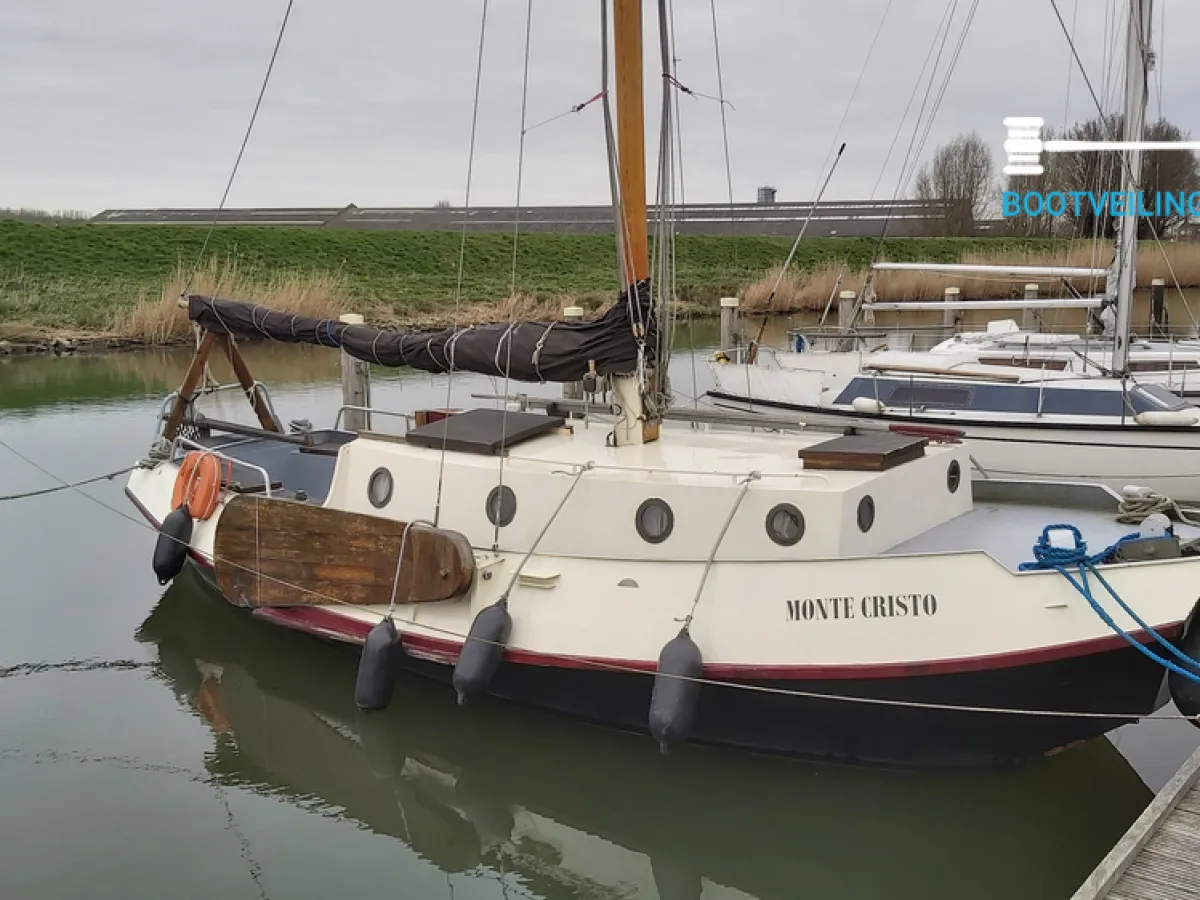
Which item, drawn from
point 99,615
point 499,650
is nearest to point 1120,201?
point 499,650

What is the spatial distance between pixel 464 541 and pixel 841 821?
10.00 ft

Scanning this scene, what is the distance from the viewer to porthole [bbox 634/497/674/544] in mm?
7309

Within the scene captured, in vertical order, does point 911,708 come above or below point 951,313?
below

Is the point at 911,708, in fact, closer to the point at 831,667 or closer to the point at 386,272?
the point at 831,667

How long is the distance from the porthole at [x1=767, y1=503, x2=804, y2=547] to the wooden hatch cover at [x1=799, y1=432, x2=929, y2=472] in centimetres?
58

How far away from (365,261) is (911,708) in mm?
39757

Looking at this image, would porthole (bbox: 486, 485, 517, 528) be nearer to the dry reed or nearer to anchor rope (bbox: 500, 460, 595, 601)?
anchor rope (bbox: 500, 460, 595, 601)

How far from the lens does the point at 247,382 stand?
12.2m

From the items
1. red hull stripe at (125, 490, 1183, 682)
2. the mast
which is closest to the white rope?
red hull stripe at (125, 490, 1183, 682)

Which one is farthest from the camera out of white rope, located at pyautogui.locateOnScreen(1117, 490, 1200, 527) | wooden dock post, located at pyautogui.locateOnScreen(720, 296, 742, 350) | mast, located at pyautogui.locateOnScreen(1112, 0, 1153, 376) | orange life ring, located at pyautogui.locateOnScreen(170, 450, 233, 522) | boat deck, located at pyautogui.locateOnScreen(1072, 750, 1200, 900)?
wooden dock post, located at pyautogui.locateOnScreen(720, 296, 742, 350)

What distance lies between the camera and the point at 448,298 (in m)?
37.3

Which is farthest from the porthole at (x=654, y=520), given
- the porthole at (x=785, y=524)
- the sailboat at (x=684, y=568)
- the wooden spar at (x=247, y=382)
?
the wooden spar at (x=247, y=382)

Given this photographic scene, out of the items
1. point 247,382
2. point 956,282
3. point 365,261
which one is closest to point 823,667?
point 247,382

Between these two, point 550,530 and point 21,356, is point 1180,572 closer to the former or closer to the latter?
point 550,530
